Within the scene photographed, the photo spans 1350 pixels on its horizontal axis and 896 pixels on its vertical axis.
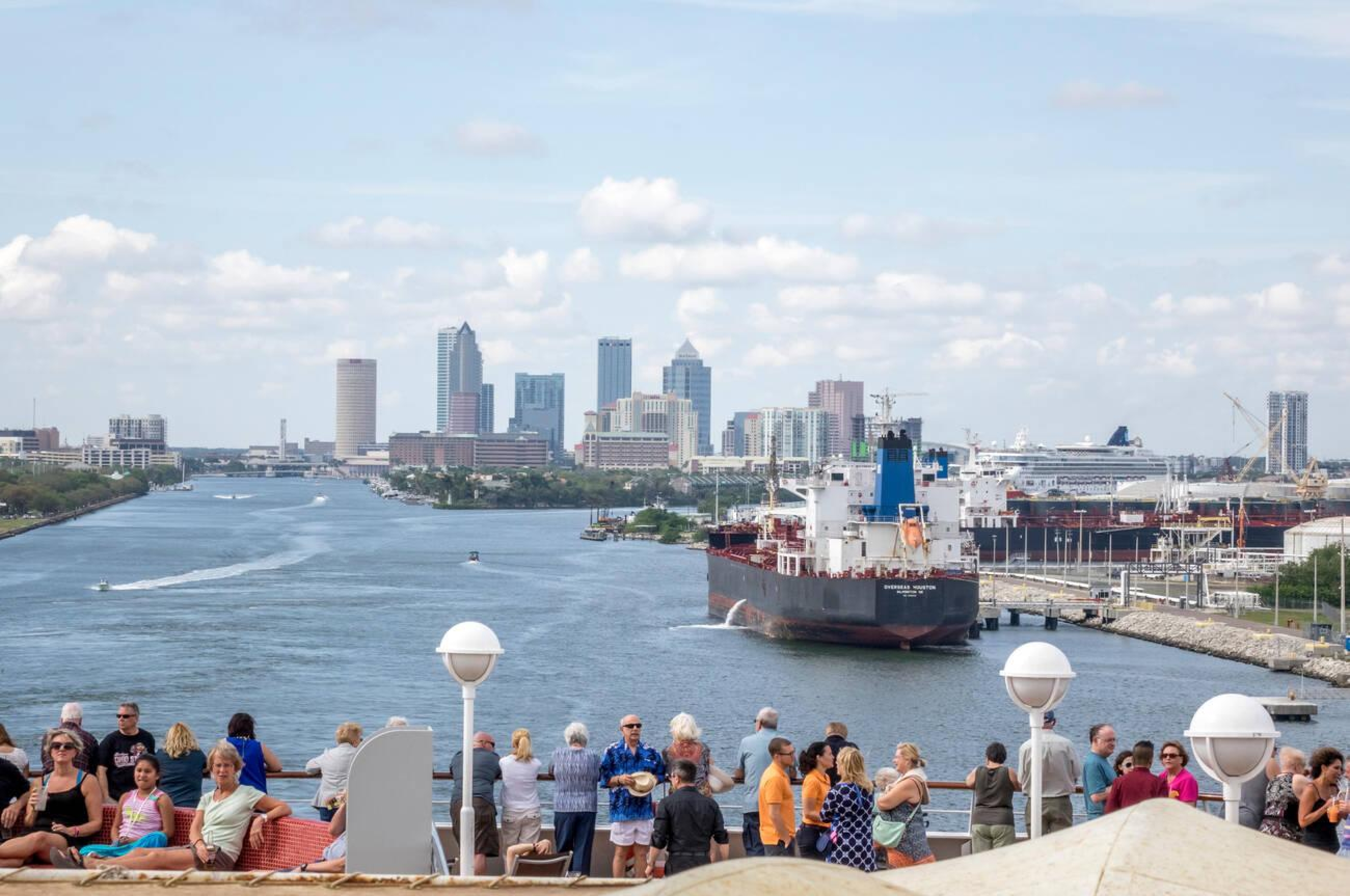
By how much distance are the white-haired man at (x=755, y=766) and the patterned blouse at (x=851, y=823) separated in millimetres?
1133

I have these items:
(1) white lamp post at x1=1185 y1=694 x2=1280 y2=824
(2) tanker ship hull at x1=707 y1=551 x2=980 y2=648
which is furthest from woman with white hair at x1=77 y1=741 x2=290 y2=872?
(2) tanker ship hull at x1=707 y1=551 x2=980 y2=648

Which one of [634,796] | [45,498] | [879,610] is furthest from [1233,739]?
[45,498]

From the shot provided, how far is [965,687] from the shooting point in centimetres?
4066

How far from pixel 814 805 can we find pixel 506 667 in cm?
3426

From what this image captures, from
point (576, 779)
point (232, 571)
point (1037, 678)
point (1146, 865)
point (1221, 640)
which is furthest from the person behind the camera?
point (232, 571)

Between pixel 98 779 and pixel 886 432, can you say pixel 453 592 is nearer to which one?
pixel 886 432

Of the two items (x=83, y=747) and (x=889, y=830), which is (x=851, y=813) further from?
(x=83, y=747)

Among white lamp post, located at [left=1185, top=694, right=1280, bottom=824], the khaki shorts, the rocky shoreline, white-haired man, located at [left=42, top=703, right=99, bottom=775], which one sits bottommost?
the rocky shoreline

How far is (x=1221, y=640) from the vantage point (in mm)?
52469

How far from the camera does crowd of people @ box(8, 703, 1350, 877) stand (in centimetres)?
812

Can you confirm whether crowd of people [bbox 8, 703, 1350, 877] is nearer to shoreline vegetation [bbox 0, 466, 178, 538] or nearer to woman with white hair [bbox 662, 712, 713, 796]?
woman with white hair [bbox 662, 712, 713, 796]

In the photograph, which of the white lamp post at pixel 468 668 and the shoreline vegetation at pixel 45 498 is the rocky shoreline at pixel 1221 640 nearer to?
the white lamp post at pixel 468 668

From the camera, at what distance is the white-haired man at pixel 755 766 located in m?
9.35

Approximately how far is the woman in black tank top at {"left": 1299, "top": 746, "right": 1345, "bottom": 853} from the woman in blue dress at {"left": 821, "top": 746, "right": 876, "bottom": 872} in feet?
6.98
